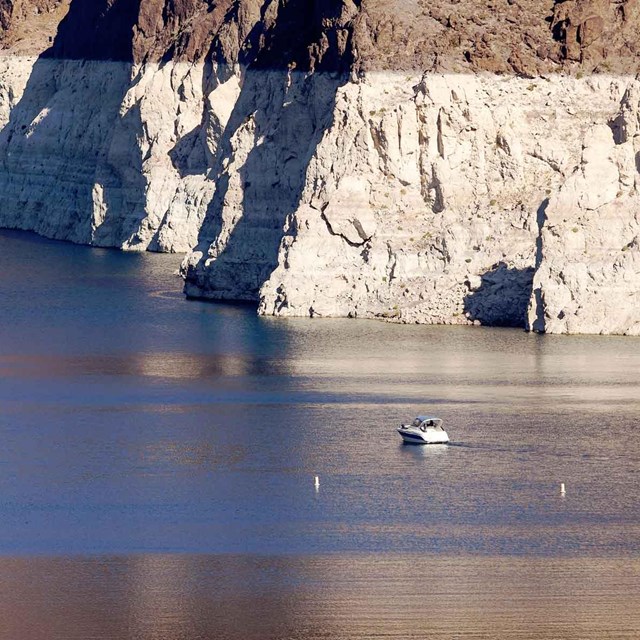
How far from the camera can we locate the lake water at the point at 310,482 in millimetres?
57062

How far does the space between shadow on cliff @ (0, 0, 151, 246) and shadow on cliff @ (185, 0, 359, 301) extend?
113ft

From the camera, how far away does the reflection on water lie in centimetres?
5525

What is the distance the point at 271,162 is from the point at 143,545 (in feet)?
170

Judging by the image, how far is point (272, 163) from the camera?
113 meters

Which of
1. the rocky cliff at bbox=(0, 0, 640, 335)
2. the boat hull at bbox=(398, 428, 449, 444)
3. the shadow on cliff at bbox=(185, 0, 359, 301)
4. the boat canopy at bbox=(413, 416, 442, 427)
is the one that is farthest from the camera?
the shadow on cliff at bbox=(185, 0, 359, 301)

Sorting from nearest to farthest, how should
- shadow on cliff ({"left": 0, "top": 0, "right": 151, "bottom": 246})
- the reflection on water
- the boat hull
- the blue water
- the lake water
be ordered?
the reflection on water, the lake water, the blue water, the boat hull, shadow on cliff ({"left": 0, "top": 0, "right": 151, "bottom": 246})

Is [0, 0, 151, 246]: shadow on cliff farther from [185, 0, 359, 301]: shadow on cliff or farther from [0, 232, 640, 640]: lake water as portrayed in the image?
[0, 232, 640, 640]: lake water

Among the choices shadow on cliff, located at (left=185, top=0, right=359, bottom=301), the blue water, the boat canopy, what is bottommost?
the blue water

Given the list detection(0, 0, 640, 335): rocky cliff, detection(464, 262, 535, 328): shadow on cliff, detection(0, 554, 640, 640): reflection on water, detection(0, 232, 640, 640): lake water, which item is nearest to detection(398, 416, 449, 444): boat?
detection(0, 232, 640, 640): lake water

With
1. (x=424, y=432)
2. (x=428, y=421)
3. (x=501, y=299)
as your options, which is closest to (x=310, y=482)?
(x=424, y=432)

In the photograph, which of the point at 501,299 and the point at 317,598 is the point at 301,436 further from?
the point at 501,299

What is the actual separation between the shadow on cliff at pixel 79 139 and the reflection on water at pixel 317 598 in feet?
294

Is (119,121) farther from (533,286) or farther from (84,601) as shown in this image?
(84,601)

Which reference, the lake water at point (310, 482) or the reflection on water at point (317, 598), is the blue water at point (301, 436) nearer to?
the lake water at point (310, 482)
